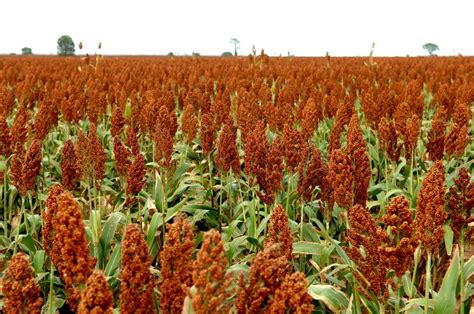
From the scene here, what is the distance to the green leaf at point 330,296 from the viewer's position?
8.30ft

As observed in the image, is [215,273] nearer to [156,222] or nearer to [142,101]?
[156,222]

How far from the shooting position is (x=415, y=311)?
8.12ft

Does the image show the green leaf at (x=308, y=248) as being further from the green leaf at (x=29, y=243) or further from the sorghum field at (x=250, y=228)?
the green leaf at (x=29, y=243)

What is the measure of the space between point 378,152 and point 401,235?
3902 mm

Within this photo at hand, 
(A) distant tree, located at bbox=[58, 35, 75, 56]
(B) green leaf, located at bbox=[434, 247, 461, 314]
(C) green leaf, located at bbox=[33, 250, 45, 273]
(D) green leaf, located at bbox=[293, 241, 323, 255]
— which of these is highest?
(A) distant tree, located at bbox=[58, 35, 75, 56]

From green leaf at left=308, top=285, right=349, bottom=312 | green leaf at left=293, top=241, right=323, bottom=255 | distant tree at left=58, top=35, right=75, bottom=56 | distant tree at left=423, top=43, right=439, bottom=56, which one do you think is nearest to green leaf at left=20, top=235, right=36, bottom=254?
green leaf at left=293, top=241, right=323, bottom=255

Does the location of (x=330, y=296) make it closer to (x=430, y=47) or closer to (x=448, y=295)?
(x=448, y=295)

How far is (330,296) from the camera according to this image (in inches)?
101

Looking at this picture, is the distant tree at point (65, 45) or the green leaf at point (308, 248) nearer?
the green leaf at point (308, 248)

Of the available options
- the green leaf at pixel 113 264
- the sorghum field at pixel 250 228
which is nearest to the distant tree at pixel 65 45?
the sorghum field at pixel 250 228

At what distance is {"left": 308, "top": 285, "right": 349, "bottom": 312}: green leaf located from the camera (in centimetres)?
253

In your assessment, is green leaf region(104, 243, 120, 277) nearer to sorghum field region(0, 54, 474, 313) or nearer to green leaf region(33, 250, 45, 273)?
sorghum field region(0, 54, 474, 313)

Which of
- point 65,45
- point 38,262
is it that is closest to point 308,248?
point 38,262

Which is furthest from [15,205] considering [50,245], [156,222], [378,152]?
[378,152]
